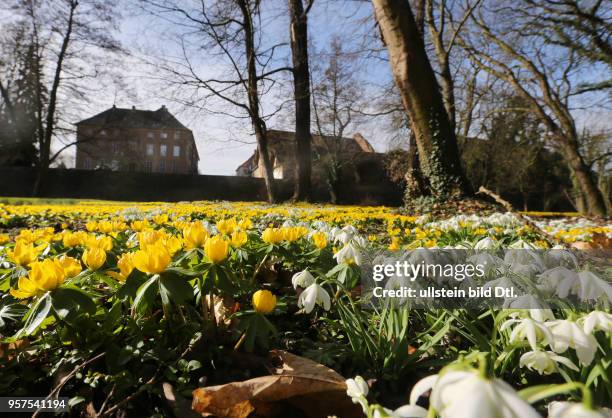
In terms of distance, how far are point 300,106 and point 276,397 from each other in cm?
1489

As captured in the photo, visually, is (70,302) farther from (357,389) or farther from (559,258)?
(559,258)

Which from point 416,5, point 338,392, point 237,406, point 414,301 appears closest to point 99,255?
point 237,406

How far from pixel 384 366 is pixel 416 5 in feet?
45.9

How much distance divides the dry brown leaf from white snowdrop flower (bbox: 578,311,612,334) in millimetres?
549

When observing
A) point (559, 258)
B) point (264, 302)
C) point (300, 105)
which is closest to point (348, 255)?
point (264, 302)

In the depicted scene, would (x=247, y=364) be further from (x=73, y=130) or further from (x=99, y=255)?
(x=73, y=130)

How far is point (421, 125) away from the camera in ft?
22.8

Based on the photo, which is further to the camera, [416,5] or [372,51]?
[416,5]

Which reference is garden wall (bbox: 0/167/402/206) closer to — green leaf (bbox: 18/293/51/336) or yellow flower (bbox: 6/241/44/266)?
yellow flower (bbox: 6/241/44/266)

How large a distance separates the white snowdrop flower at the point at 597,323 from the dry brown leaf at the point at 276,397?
21.6 inches

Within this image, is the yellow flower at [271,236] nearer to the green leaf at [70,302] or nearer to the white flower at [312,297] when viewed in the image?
the white flower at [312,297]

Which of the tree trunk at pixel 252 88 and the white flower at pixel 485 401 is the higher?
the tree trunk at pixel 252 88

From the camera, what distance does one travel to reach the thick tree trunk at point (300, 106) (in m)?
14.8

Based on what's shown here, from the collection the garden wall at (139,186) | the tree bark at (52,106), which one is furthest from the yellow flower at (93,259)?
the tree bark at (52,106)
